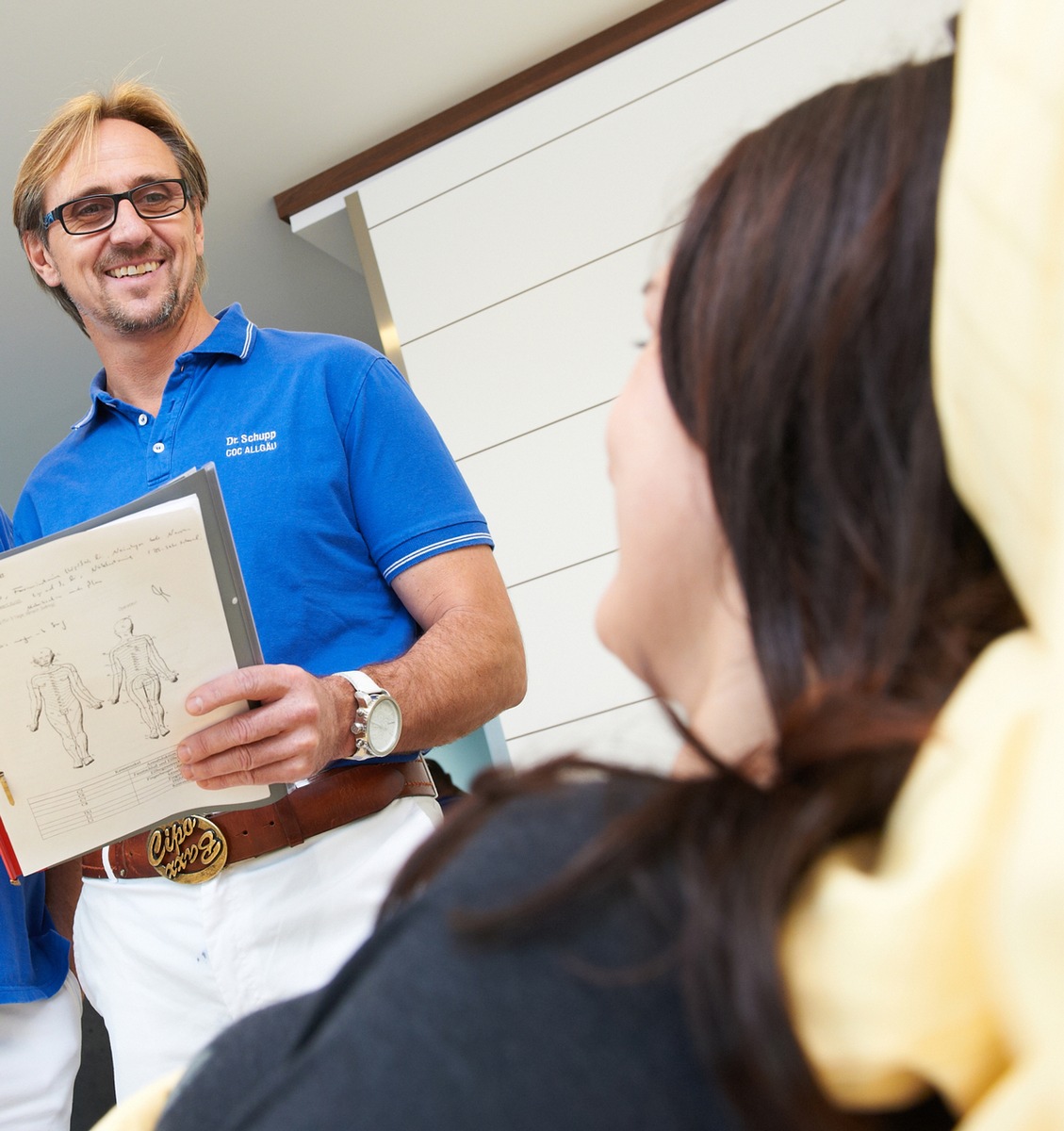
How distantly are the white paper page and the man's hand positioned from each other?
0.02 m

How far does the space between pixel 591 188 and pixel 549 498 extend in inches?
31.8

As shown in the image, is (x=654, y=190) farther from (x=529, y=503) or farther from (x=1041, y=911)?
(x=1041, y=911)

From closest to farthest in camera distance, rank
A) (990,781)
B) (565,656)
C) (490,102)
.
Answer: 1. (990,781)
2. (565,656)
3. (490,102)

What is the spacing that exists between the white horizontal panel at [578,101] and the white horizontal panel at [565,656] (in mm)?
1149

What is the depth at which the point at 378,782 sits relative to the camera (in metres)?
1.19

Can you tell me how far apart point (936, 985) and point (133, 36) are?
2794 millimetres

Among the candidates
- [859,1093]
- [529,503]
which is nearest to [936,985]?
[859,1093]

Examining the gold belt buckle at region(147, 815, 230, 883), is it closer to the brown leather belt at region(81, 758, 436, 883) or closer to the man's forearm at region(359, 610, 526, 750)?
the brown leather belt at region(81, 758, 436, 883)

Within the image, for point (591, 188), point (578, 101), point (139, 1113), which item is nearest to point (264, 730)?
point (139, 1113)

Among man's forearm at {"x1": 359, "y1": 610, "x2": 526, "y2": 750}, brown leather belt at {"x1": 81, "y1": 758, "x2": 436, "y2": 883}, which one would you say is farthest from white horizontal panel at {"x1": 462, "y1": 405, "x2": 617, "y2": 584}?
brown leather belt at {"x1": 81, "y1": 758, "x2": 436, "y2": 883}

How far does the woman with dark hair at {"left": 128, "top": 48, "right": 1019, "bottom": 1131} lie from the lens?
343 mm

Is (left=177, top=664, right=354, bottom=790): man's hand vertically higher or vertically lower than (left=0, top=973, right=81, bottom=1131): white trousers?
higher

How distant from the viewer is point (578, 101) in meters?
2.81

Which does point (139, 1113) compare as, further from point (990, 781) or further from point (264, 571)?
point (264, 571)
